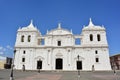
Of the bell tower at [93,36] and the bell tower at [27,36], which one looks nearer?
the bell tower at [93,36]

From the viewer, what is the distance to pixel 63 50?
47.7 metres

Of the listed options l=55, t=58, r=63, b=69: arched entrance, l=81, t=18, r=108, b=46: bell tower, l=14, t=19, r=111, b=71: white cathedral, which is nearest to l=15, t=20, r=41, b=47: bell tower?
l=14, t=19, r=111, b=71: white cathedral

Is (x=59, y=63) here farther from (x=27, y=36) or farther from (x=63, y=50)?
(x=27, y=36)

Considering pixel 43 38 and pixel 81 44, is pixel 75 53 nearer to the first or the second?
pixel 81 44

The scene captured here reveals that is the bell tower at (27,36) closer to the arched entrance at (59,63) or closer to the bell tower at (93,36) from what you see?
the arched entrance at (59,63)

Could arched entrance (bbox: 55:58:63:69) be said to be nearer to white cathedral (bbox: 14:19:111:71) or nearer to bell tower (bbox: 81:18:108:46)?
white cathedral (bbox: 14:19:111:71)

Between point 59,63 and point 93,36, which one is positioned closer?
point 59,63

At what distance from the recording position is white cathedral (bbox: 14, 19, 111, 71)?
46250mm

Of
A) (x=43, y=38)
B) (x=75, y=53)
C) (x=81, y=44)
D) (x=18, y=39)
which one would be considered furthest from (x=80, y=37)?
(x=18, y=39)

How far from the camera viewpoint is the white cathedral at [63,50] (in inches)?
1821

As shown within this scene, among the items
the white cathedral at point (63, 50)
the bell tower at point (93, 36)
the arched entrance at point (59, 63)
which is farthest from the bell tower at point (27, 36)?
the bell tower at point (93, 36)

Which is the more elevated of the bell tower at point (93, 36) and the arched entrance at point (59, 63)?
the bell tower at point (93, 36)

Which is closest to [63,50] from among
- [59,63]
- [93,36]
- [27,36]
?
[59,63]

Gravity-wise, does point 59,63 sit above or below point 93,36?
below
